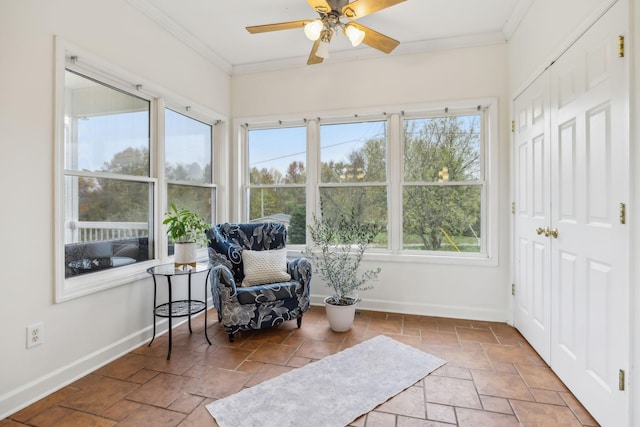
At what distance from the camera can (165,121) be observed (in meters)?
3.12

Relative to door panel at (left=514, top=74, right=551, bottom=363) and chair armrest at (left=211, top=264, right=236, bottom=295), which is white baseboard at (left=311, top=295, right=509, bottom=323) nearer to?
door panel at (left=514, top=74, right=551, bottom=363)

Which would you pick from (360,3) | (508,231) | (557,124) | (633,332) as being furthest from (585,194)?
(360,3)

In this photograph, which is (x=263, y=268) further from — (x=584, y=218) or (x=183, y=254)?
(x=584, y=218)

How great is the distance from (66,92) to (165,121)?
905mm

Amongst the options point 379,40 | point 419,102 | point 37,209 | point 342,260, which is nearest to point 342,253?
point 342,260

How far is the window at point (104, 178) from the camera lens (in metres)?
2.30

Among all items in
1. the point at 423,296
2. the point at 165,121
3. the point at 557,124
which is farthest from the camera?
the point at 423,296

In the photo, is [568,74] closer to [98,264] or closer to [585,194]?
[585,194]

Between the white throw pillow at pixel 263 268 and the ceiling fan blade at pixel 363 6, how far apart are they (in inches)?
81.6

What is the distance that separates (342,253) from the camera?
3.56 m

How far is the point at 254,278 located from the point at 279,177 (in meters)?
1.45

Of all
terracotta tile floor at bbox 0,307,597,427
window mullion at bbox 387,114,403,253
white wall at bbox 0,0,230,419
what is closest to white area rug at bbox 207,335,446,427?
terracotta tile floor at bbox 0,307,597,427

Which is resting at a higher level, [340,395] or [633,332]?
[633,332]

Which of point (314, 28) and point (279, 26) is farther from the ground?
point (279, 26)
